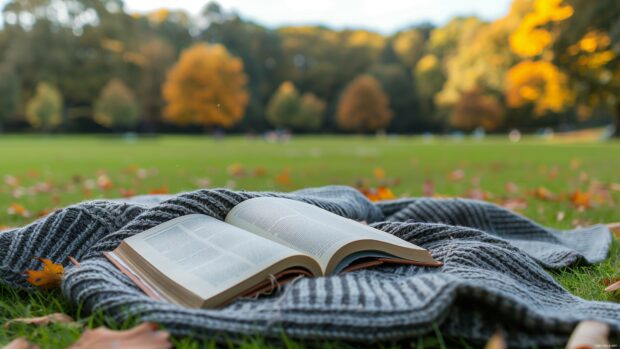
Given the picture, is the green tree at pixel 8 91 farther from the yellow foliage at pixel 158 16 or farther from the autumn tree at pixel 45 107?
the yellow foliage at pixel 158 16

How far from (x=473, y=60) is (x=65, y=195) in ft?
109

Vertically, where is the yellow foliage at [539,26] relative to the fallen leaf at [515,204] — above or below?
above

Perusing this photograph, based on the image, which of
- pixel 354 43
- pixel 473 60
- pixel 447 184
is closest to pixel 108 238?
pixel 447 184

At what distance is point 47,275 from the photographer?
1.49m

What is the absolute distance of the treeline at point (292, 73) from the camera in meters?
19.1

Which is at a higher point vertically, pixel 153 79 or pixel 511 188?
pixel 511 188

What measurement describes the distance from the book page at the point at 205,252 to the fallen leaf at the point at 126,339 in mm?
164

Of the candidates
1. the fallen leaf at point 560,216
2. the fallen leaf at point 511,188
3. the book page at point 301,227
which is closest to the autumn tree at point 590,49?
the fallen leaf at point 511,188

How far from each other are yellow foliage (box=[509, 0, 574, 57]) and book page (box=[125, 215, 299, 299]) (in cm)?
1629

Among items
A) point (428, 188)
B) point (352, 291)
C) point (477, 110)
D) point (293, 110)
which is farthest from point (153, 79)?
point (352, 291)

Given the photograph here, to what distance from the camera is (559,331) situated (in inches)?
43.2

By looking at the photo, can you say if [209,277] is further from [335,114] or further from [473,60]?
[335,114]

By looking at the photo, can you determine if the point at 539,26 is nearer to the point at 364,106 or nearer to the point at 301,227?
the point at 301,227

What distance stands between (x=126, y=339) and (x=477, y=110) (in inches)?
1464
